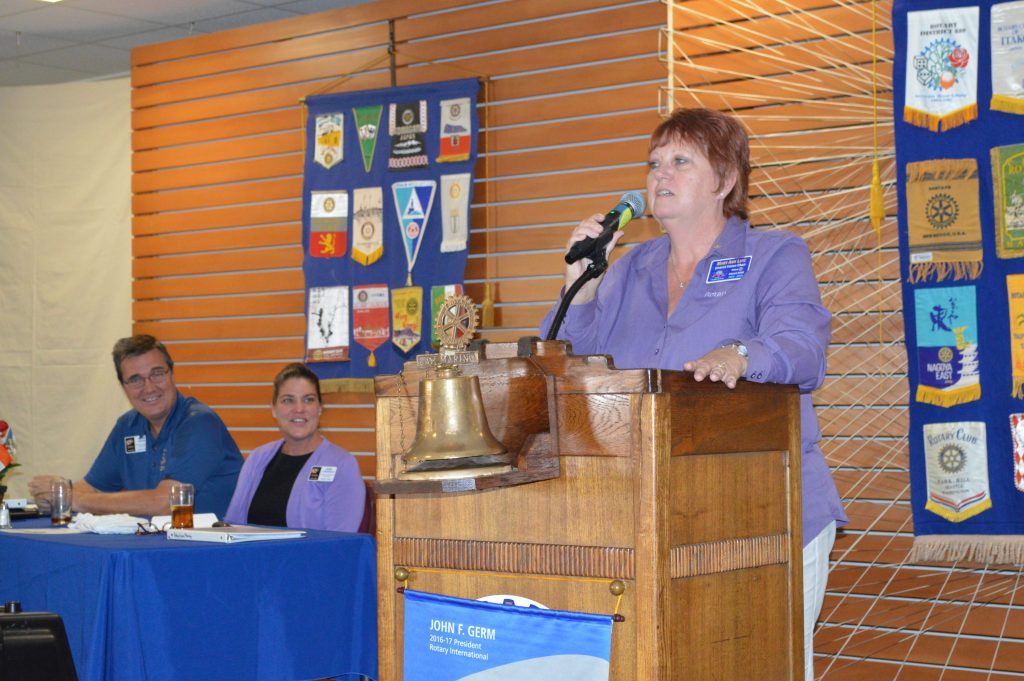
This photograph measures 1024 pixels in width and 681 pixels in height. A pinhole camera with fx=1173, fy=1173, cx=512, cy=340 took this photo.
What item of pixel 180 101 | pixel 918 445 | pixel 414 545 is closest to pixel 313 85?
pixel 180 101

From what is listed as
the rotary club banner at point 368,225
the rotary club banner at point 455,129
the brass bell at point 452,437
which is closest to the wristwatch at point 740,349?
the brass bell at point 452,437

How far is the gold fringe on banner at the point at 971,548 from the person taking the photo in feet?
12.2

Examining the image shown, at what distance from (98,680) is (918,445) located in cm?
264

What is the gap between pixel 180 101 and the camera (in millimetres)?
6852

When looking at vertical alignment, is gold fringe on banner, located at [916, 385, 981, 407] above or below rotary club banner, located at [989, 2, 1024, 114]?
below

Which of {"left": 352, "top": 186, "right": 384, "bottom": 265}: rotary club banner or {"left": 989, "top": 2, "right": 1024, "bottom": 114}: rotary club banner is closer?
{"left": 989, "top": 2, "right": 1024, "bottom": 114}: rotary club banner

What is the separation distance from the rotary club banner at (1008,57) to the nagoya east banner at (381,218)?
251 cm

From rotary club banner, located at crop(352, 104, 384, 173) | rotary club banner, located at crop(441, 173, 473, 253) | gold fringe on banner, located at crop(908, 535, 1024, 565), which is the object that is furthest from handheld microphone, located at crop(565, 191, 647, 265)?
rotary club banner, located at crop(352, 104, 384, 173)

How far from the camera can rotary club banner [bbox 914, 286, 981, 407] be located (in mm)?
3805

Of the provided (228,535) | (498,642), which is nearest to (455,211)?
(228,535)

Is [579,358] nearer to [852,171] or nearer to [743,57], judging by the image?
[852,171]

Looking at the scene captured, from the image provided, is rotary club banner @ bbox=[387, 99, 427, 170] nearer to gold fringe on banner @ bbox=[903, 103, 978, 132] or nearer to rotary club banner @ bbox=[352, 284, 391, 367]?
rotary club banner @ bbox=[352, 284, 391, 367]

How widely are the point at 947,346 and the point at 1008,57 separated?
3.09 ft

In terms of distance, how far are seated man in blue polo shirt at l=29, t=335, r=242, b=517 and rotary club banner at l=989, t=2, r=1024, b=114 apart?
3.08 m
